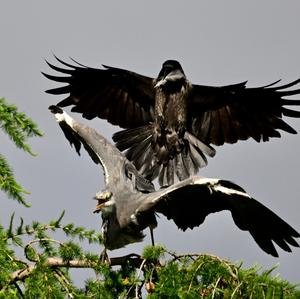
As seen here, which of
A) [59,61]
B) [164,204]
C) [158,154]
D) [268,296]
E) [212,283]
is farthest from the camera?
[59,61]

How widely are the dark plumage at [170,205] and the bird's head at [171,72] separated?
3.31 feet

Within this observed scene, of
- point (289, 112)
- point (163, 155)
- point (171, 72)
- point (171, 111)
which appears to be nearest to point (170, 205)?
point (163, 155)

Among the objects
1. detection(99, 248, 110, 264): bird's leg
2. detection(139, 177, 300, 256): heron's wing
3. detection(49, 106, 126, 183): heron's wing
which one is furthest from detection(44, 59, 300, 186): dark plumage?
detection(99, 248, 110, 264): bird's leg

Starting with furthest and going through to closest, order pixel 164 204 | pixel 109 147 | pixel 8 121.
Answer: pixel 109 147
pixel 164 204
pixel 8 121

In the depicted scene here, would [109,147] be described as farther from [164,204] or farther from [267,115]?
[267,115]

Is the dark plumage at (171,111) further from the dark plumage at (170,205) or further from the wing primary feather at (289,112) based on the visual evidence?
the dark plumage at (170,205)

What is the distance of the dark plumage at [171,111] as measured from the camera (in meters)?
8.32

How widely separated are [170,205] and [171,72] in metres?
1.75

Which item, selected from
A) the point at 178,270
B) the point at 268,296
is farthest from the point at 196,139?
the point at 268,296

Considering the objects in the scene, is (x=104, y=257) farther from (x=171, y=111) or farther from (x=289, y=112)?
Answer: (x=289, y=112)

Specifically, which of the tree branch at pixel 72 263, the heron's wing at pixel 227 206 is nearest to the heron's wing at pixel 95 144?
the heron's wing at pixel 227 206

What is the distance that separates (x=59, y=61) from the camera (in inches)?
360

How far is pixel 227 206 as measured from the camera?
694 centimetres

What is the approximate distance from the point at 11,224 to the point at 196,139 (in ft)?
→ 10.1
